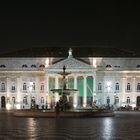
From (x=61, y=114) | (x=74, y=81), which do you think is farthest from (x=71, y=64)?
(x=61, y=114)

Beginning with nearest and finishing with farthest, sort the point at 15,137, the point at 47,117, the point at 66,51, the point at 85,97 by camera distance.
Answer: the point at 15,137
the point at 47,117
the point at 85,97
the point at 66,51

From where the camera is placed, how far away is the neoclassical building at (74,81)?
10238cm

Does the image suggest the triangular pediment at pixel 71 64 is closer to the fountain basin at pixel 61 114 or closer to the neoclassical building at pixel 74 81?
the neoclassical building at pixel 74 81

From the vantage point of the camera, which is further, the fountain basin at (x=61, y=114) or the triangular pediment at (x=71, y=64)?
the triangular pediment at (x=71, y=64)

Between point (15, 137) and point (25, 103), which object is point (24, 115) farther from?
point (25, 103)

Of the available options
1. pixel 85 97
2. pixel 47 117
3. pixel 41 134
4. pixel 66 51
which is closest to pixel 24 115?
pixel 47 117

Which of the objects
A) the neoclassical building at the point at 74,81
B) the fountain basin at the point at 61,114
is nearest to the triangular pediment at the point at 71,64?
the neoclassical building at the point at 74,81

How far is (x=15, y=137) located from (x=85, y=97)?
7913 cm

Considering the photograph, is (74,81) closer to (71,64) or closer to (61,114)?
(71,64)

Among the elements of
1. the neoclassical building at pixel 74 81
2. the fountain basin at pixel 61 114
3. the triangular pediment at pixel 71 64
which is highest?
the triangular pediment at pixel 71 64

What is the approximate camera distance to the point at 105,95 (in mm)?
102875

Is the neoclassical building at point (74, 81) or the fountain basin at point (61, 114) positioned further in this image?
the neoclassical building at point (74, 81)

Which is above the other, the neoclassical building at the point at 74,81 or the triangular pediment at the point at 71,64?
the triangular pediment at the point at 71,64

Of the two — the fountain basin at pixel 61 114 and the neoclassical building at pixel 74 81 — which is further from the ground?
the neoclassical building at pixel 74 81
